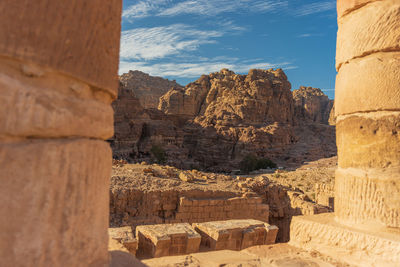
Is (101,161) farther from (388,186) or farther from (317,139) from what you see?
(317,139)

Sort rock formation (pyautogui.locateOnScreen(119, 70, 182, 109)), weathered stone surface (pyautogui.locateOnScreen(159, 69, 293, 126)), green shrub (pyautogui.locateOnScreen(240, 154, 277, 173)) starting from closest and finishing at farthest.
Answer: green shrub (pyautogui.locateOnScreen(240, 154, 277, 173)) → weathered stone surface (pyautogui.locateOnScreen(159, 69, 293, 126)) → rock formation (pyautogui.locateOnScreen(119, 70, 182, 109))

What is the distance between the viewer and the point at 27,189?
105 cm

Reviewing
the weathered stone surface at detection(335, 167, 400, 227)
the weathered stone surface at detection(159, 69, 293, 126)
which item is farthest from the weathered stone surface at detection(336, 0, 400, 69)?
the weathered stone surface at detection(159, 69, 293, 126)

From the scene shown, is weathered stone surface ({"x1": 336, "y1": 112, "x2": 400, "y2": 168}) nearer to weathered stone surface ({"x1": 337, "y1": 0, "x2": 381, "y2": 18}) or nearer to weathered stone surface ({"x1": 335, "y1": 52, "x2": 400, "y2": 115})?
weathered stone surface ({"x1": 335, "y1": 52, "x2": 400, "y2": 115})

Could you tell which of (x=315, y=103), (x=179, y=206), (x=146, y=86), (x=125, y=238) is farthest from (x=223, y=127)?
(x=315, y=103)

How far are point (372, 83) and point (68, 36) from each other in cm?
283

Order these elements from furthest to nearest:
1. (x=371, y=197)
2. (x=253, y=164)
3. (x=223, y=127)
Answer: (x=223, y=127) < (x=253, y=164) < (x=371, y=197)

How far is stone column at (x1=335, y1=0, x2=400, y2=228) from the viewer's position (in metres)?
2.75

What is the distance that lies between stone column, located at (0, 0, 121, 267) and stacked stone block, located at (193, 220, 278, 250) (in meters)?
2.06

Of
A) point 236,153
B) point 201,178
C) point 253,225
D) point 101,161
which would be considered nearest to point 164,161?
point 236,153

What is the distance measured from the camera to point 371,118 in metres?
2.90

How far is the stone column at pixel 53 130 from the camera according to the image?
102 cm

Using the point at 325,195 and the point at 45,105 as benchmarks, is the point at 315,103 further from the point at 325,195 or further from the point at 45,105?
the point at 45,105

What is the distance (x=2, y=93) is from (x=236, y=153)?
36.2m
